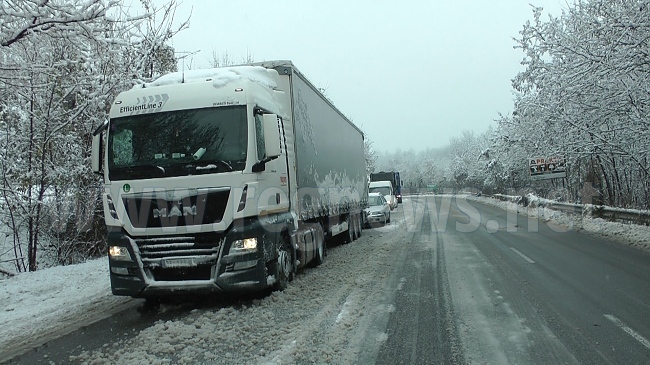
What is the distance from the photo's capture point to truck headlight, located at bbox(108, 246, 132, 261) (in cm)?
695

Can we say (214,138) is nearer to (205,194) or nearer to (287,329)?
(205,194)

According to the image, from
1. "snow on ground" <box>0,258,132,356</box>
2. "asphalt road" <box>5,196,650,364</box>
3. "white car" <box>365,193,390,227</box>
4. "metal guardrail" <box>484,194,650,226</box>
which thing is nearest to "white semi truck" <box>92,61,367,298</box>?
"asphalt road" <box>5,196,650,364</box>

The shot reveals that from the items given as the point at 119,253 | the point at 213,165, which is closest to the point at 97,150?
the point at 119,253

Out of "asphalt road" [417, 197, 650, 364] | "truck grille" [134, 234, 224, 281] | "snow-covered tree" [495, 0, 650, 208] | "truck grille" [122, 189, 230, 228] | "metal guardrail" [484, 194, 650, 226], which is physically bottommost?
"asphalt road" [417, 197, 650, 364]

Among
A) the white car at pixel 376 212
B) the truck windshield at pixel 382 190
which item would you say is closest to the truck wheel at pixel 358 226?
the white car at pixel 376 212

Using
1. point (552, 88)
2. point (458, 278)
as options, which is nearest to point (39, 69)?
point (458, 278)

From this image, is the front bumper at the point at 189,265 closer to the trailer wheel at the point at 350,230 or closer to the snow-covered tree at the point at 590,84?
the trailer wheel at the point at 350,230

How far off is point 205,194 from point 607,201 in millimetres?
25281

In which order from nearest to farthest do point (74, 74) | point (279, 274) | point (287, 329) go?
1. point (287, 329)
2. point (279, 274)
3. point (74, 74)

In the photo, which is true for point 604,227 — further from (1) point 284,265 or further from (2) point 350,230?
(1) point 284,265

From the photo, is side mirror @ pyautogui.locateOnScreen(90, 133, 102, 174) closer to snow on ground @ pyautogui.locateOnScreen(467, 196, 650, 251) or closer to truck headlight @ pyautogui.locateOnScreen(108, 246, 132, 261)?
truck headlight @ pyautogui.locateOnScreen(108, 246, 132, 261)

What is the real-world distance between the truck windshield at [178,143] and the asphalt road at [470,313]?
6.68ft

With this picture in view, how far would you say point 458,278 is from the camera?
29.4 ft

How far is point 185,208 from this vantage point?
676cm
